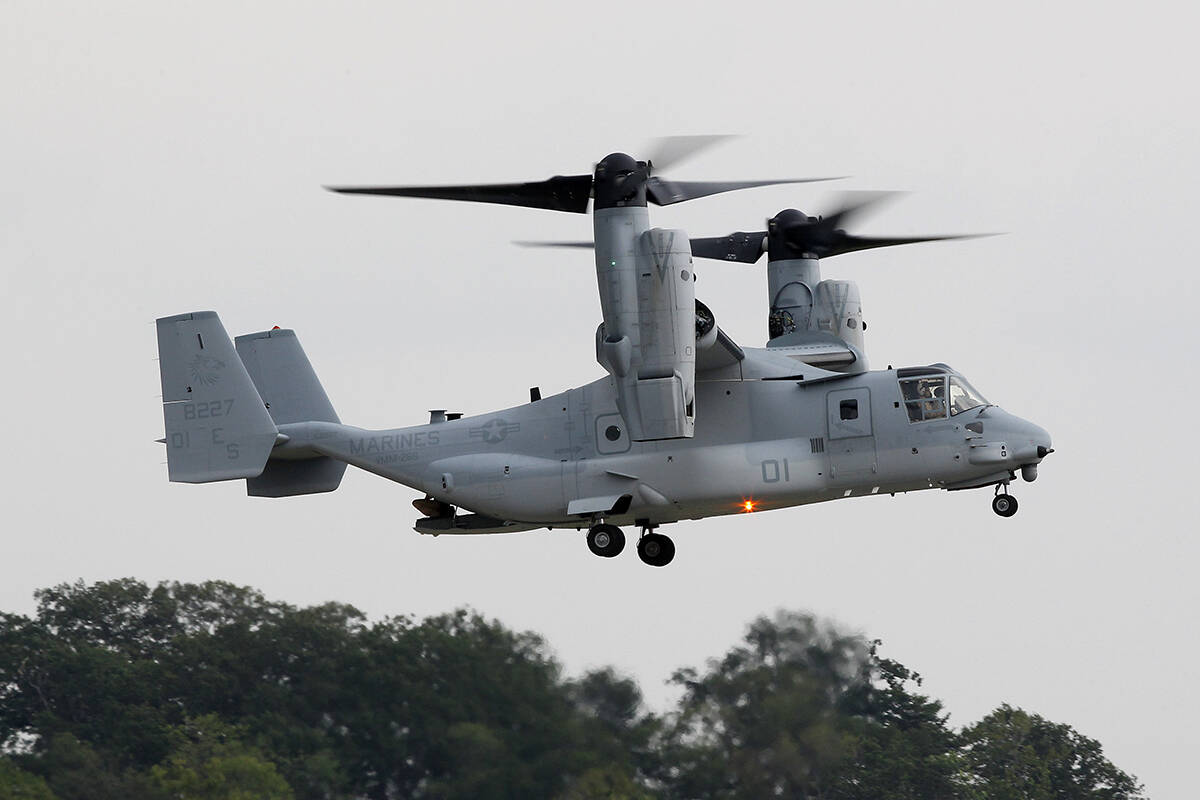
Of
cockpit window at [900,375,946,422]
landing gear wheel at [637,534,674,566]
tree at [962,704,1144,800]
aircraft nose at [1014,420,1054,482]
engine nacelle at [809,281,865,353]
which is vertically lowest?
tree at [962,704,1144,800]

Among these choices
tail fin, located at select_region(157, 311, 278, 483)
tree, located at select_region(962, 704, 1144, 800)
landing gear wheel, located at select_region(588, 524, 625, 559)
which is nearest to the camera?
landing gear wheel, located at select_region(588, 524, 625, 559)

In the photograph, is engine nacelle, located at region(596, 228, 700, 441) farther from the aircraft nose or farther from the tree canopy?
the tree canopy

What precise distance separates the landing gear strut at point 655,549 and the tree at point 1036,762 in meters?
17.5

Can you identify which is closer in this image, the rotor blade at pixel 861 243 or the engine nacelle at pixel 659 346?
the engine nacelle at pixel 659 346

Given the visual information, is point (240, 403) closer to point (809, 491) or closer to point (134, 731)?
point (809, 491)

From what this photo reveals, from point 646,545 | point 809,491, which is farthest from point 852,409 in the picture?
point 646,545

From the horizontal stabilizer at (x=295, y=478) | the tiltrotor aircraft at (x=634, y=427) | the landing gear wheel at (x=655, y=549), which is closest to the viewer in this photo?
the tiltrotor aircraft at (x=634, y=427)

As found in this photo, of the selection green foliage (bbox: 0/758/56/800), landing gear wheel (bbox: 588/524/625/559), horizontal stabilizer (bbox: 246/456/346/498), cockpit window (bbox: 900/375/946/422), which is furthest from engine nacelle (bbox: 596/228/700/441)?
green foliage (bbox: 0/758/56/800)

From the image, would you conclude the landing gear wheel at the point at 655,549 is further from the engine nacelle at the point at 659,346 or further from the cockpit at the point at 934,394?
the cockpit at the point at 934,394

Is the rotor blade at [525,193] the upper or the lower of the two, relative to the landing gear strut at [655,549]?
upper

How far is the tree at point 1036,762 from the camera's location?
150 feet

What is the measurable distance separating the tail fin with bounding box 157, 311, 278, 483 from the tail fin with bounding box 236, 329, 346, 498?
54 centimetres

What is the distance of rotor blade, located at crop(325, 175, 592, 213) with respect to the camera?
2791cm

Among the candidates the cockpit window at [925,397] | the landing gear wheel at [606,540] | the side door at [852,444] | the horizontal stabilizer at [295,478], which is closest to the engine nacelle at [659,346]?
the landing gear wheel at [606,540]
